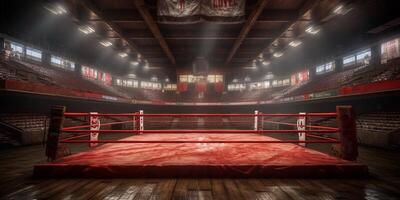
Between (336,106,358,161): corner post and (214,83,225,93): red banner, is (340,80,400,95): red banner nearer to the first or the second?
(336,106,358,161): corner post

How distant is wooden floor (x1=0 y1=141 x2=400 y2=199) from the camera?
2.24m

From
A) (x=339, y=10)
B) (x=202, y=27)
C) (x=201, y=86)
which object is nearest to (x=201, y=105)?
(x=201, y=86)

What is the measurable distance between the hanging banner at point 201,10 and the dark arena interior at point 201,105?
3 cm

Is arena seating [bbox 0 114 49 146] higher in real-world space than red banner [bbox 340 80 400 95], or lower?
lower

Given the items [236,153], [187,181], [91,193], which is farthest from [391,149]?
[91,193]

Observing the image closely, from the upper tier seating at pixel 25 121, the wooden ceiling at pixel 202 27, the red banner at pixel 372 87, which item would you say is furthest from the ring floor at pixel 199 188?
the red banner at pixel 372 87

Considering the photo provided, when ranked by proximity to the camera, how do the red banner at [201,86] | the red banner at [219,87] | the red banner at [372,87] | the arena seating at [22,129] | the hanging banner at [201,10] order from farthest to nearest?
the red banner at [201,86] < the red banner at [219,87] < the red banner at [372,87] < the arena seating at [22,129] < the hanging banner at [201,10]

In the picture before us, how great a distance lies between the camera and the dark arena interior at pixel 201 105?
109 inches

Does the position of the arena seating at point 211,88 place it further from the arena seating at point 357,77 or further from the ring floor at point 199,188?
the ring floor at point 199,188

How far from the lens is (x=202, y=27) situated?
934 cm

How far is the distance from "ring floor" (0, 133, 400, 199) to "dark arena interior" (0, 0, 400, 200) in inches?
0.9

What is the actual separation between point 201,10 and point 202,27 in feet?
14.2

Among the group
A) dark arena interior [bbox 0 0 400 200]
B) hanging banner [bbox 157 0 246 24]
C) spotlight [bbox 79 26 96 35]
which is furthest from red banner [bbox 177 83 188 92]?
hanging banner [bbox 157 0 246 24]

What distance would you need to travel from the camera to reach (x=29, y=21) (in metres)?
11.9
